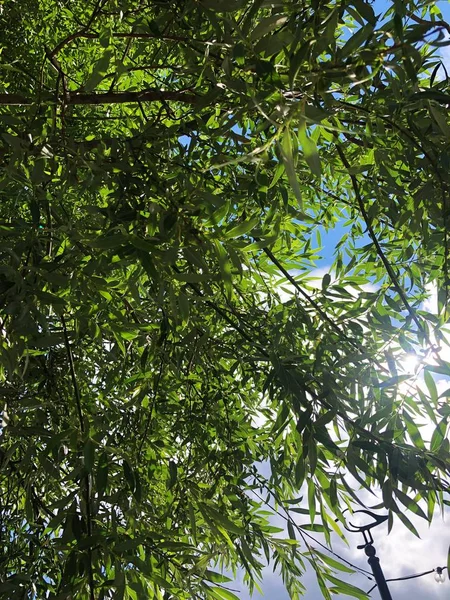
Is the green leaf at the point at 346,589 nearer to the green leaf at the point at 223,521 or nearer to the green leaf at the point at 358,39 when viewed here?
the green leaf at the point at 223,521

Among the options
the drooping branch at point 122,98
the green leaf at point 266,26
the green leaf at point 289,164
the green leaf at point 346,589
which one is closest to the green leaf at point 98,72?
the drooping branch at point 122,98

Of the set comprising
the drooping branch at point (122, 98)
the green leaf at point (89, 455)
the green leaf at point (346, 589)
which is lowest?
the green leaf at point (346, 589)

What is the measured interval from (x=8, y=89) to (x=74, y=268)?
166 centimetres

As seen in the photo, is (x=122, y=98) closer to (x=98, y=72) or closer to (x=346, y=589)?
(x=98, y=72)

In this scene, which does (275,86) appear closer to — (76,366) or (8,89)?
(76,366)

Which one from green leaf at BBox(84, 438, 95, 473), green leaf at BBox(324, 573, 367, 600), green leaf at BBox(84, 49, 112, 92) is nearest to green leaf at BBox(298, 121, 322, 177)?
green leaf at BBox(84, 49, 112, 92)

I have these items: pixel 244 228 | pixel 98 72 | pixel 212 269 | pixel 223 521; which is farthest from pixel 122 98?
pixel 223 521

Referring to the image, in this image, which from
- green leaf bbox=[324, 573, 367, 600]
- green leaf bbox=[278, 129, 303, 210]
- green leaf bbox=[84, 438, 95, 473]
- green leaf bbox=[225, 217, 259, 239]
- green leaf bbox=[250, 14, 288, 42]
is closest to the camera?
green leaf bbox=[278, 129, 303, 210]

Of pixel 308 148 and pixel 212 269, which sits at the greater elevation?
pixel 212 269

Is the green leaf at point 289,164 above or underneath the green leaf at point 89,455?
above

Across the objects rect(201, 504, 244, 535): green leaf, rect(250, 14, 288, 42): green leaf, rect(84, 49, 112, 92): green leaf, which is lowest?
rect(201, 504, 244, 535): green leaf

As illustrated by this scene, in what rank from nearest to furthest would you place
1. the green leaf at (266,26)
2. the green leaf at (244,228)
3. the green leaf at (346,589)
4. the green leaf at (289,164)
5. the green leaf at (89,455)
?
the green leaf at (289,164) < the green leaf at (266,26) < the green leaf at (244,228) < the green leaf at (89,455) < the green leaf at (346,589)

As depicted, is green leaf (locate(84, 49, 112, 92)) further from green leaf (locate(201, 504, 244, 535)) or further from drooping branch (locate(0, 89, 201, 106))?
green leaf (locate(201, 504, 244, 535))

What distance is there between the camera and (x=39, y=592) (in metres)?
1.73
